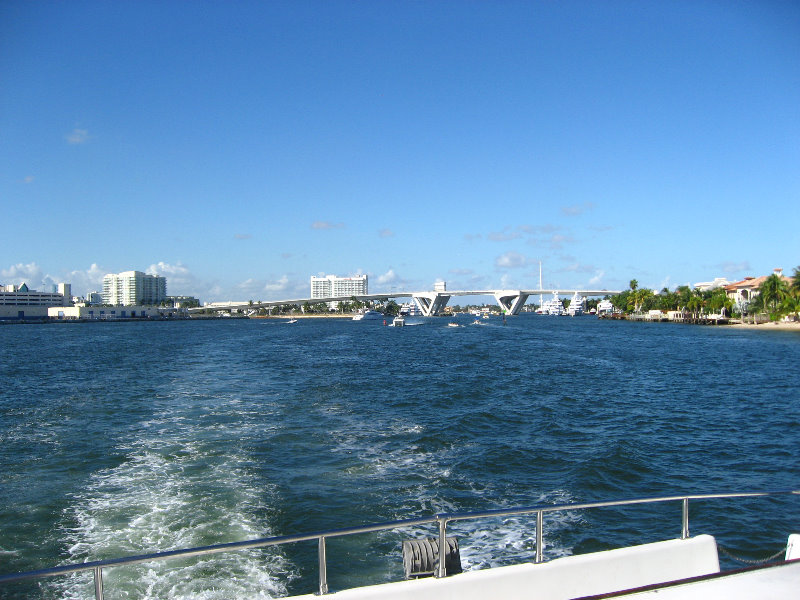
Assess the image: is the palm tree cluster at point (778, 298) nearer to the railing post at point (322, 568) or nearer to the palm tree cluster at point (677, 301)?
the palm tree cluster at point (677, 301)

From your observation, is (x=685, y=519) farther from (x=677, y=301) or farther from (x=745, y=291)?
(x=677, y=301)

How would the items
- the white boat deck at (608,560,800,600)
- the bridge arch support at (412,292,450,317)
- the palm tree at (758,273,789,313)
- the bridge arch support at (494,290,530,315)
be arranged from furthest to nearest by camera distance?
the bridge arch support at (412,292,450,317), the bridge arch support at (494,290,530,315), the palm tree at (758,273,789,313), the white boat deck at (608,560,800,600)

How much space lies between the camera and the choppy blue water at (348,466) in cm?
948

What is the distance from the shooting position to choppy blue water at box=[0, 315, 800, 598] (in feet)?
31.1

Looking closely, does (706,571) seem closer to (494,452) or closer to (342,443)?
(494,452)

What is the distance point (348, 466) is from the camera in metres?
14.3

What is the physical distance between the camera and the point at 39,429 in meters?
19.0

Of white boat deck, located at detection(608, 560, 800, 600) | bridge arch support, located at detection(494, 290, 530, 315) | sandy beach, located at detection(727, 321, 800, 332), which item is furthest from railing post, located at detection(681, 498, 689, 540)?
bridge arch support, located at detection(494, 290, 530, 315)

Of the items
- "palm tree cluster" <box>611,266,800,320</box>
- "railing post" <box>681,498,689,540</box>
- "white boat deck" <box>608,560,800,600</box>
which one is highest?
"palm tree cluster" <box>611,266,800,320</box>

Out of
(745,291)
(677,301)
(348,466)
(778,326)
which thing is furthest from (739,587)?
(677,301)

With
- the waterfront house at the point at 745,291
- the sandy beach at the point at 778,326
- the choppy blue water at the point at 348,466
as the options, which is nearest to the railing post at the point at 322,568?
the choppy blue water at the point at 348,466

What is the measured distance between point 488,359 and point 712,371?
52.9ft

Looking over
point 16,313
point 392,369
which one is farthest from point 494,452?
point 16,313

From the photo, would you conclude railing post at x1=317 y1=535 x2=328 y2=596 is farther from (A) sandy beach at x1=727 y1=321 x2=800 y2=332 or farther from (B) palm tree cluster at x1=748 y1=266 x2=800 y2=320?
(B) palm tree cluster at x1=748 y1=266 x2=800 y2=320
